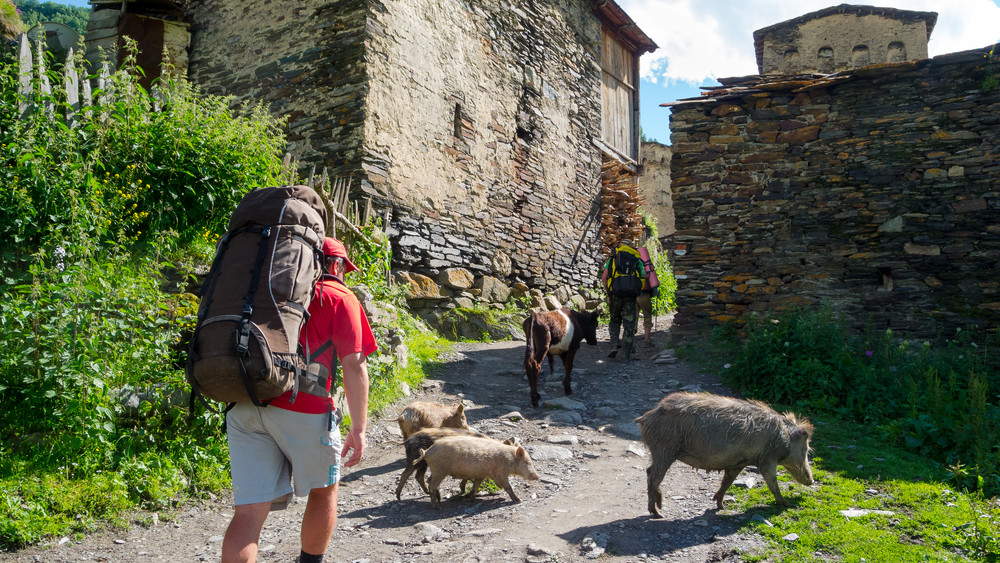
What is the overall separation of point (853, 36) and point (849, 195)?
37.4 ft

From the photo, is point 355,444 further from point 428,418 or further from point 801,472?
point 801,472

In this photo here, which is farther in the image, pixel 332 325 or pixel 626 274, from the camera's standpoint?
pixel 626 274

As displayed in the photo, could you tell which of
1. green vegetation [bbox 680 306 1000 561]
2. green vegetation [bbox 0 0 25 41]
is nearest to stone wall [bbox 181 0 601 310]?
green vegetation [bbox 0 0 25 41]

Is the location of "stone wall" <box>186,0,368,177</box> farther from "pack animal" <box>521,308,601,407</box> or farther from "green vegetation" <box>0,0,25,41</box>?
"pack animal" <box>521,308,601,407</box>

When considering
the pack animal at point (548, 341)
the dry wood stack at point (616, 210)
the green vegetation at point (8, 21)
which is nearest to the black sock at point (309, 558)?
the pack animal at point (548, 341)

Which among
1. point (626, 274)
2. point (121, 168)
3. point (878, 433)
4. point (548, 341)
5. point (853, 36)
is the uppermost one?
point (853, 36)

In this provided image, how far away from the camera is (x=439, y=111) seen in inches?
425

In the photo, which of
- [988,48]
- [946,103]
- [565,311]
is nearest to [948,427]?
[565,311]

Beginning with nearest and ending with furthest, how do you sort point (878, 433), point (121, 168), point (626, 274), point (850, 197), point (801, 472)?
point (801, 472) < point (121, 168) < point (878, 433) < point (850, 197) < point (626, 274)

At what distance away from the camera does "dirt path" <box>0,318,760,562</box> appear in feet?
11.7

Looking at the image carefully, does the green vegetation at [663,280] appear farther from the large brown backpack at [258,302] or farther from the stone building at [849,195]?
the large brown backpack at [258,302]

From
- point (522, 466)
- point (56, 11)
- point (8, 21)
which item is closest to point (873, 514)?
point (522, 466)

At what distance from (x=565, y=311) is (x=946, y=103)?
18.1ft

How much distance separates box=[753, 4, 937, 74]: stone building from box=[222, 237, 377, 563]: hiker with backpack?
1714cm
